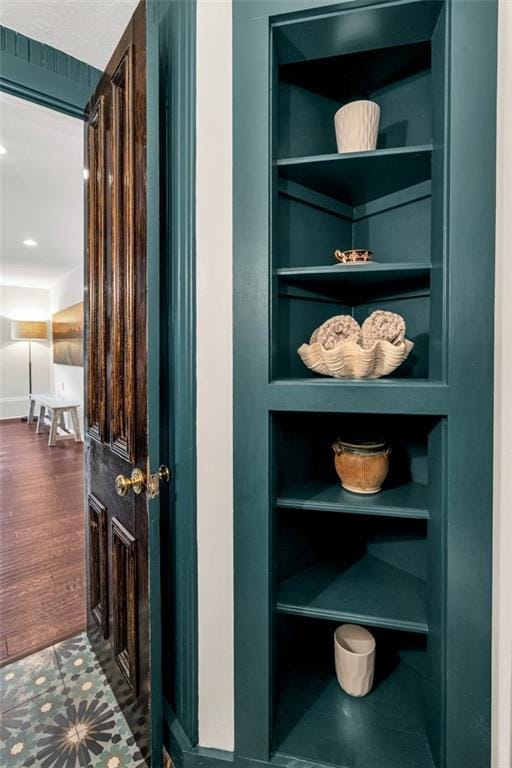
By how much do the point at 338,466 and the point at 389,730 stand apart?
78cm

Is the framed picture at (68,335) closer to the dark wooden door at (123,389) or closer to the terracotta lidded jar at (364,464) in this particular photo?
the dark wooden door at (123,389)

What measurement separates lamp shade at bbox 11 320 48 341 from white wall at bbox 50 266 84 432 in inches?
15.3

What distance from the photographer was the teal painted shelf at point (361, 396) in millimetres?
923

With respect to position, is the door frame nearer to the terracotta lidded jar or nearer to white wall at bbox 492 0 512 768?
the terracotta lidded jar

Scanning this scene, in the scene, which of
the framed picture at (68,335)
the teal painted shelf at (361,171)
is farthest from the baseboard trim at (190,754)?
the framed picture at (68,335)

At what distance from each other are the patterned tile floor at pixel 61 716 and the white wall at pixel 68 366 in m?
4.42

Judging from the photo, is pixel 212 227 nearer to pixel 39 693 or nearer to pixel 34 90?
pixel 34 90

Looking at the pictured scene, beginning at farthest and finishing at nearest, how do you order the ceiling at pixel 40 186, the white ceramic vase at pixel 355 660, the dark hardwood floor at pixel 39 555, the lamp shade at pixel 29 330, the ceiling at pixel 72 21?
the lamp shade at pixel 29 330, the ceiling at pixel 40 186, the dark hardwood floor at pixel 39 555, the ceiling at pixel 72 21, the white ceramic vase at pixel 355 660

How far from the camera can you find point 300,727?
110 cm

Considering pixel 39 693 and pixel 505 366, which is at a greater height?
pixel 505 366

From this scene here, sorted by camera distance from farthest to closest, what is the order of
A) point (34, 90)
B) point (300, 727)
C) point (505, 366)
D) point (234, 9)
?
point (34, 90) → point (300, 727) → point (234, 9) → point (505, 366)

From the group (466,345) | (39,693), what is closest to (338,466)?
(466,345)

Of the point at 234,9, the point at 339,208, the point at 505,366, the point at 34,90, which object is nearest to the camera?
the point at 505,366

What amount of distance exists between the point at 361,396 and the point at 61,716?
61.7 inches
